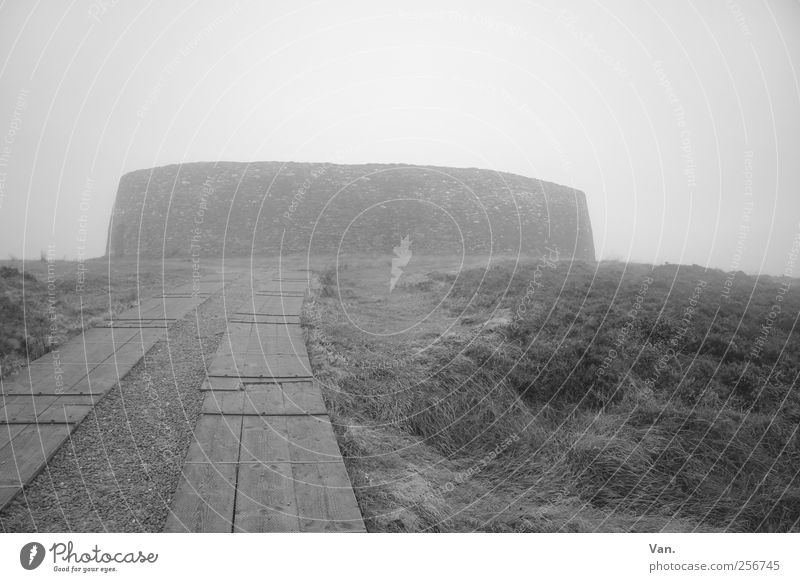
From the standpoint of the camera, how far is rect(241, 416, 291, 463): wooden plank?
11.6 ft

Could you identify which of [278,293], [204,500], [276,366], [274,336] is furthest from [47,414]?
[278,293]

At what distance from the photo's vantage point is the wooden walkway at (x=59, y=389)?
11.0 feet

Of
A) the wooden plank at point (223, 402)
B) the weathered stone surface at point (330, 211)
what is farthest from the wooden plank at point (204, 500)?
the weathered stone surface at point (330, 211)

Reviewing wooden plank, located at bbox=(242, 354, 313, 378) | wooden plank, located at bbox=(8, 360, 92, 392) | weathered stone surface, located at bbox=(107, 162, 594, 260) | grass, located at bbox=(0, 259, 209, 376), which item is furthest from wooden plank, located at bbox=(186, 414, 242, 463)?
weathered stone surface, located at bbox=(107, 162, 594, 260)

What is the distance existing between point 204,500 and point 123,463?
1.08m

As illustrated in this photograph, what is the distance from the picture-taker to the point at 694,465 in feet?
16.8

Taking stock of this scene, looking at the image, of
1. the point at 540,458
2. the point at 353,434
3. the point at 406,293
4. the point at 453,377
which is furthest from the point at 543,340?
the point at 406,293

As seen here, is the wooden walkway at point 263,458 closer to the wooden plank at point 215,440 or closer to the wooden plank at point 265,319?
the wooden plank at point 215,440

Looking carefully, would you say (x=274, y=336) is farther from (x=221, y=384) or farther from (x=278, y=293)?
(x=278, y=293)

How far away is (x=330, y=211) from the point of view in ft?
95.3

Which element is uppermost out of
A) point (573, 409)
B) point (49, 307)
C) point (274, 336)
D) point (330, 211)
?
point (330, 211)

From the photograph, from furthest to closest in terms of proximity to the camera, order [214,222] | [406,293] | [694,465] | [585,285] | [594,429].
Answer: [214,222]
[406,293]
[585,285]
[594,429]
[694,465]

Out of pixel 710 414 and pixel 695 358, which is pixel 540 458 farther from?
pixel 695 358

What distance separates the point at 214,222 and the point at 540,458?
1065 inches
